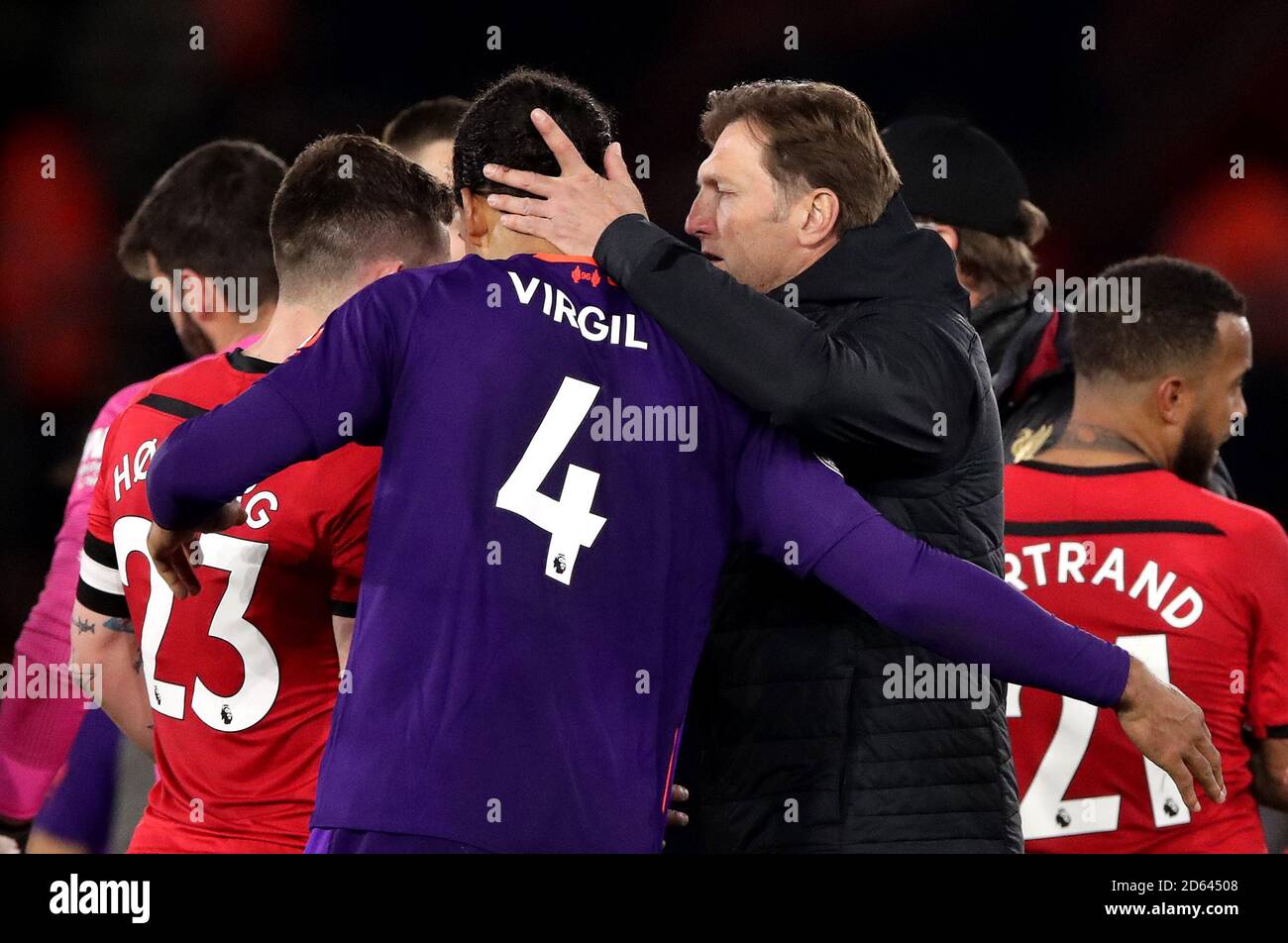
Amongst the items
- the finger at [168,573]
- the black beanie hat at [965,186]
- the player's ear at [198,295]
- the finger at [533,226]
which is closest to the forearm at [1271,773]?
the black beanie hat at [965,186]

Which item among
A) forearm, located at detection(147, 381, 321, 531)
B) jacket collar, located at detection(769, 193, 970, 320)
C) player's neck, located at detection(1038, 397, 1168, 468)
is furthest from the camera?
player's neck, located at detection(1038, 397, 1168, 468)

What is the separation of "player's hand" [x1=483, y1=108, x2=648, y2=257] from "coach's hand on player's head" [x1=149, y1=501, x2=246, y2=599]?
489 mm

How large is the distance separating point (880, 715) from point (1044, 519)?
0.90 metres

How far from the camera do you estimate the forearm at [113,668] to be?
102 inches

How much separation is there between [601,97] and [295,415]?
14.4 feet

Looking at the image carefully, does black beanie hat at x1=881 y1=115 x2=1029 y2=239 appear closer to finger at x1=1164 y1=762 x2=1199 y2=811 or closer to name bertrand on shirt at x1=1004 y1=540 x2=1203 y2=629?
name bertrand on shirt at x1=1004 y1=540 x2=1203 y2=629

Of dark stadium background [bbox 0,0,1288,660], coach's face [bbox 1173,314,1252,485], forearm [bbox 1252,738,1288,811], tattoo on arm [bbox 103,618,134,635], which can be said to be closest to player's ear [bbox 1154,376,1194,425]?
coach's face [bbox 1173,314,1252,485]

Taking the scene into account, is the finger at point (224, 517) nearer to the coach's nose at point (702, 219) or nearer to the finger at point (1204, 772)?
the coach's nose at point (702, 219)

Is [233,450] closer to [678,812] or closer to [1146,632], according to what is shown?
[678,812]

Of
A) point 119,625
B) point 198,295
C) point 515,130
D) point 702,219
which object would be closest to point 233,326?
point 198,295

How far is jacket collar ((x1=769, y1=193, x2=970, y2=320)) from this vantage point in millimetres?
2078

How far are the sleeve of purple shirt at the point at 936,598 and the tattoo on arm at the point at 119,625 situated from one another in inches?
50.9

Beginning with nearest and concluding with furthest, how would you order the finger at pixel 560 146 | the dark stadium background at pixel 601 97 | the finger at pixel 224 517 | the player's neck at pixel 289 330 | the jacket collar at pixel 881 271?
the finger at pixel 224 517 < the finger at pixel 560 146 < the jacket collar at pixel 881 271 < the player's neck at pixel 289 330 < the dark stadium background at pixel 601 97

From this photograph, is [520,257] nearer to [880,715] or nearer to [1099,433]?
[880,715]
